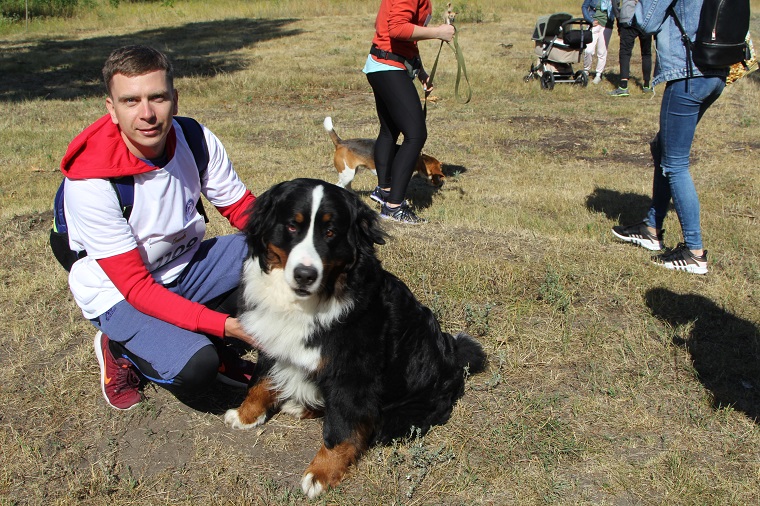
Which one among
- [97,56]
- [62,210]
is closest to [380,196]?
[62,210]

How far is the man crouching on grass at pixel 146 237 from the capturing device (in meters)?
2.69

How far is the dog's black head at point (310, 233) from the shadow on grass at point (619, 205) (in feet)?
13.8

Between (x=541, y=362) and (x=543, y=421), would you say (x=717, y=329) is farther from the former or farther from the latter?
(x=543, y=421)

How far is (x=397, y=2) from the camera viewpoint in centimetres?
527

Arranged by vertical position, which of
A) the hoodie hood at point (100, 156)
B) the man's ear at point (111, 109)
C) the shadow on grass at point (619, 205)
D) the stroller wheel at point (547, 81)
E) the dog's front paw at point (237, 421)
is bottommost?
the shadow on grass at point (619, 205)

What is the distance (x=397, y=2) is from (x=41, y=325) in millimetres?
3625

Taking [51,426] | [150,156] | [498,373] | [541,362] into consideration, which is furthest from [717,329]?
[51,426]

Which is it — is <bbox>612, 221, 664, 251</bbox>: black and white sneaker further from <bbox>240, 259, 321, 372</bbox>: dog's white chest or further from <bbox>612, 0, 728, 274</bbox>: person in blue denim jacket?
<bbox>240, 259, 321, 372</bbox>: dog's white chest

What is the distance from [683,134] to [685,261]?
3.20 feet

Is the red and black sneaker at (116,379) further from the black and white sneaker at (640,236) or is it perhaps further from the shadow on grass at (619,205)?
the shadow on grass at (619,205)

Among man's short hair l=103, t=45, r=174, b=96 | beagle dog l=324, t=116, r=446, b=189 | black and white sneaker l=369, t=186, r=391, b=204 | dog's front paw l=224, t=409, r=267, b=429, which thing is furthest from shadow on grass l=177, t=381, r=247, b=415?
beagle dog l=324, t=116, r=446, b=189

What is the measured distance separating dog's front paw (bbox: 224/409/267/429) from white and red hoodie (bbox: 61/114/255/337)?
561mm

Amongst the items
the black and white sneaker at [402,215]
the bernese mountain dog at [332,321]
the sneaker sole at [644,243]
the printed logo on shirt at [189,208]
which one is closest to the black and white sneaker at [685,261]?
the sneaker sole at [644,243]

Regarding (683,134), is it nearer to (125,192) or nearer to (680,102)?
(680,102)
